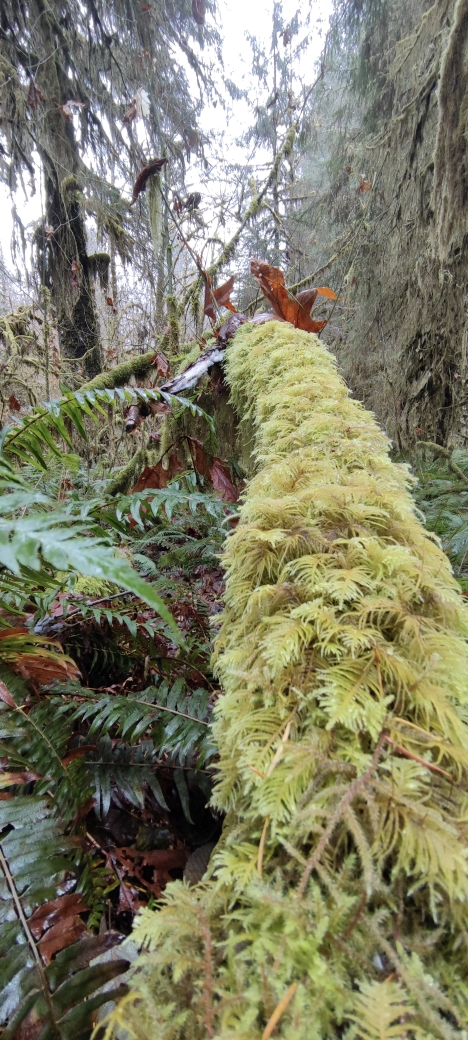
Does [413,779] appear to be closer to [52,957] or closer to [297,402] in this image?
[52,957]

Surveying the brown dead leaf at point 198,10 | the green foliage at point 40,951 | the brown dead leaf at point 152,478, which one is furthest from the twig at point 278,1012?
the brown dead leaf at point 198,10

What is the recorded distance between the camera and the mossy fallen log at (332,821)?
442mm

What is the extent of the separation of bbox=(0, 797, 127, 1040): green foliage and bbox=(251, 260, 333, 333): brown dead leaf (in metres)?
2.47

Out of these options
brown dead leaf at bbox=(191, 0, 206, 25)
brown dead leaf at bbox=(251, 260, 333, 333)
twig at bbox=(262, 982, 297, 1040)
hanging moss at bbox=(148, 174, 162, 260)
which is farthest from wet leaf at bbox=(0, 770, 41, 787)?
brown dead leaf at bbox=(191, 0, 206, 25)

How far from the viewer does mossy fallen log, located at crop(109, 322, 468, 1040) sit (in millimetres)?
442

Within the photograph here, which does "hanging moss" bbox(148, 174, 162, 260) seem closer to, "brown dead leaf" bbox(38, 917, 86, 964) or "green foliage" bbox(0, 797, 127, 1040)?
"green foliage" bbox(0, 797, 127, 1040)

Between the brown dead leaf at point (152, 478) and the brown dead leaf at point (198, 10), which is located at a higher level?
the brown dead leaf at point (198, 10)

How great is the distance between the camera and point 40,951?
2.81 ft

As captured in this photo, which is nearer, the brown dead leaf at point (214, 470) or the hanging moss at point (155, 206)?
the brown dead leaf at point (214, 470)

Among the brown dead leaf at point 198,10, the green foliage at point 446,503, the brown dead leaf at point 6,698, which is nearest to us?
the brown dead leaf at point 6,698

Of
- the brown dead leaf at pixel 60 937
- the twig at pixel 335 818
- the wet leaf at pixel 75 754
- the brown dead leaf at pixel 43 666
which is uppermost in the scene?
the twig at pixel 335 818

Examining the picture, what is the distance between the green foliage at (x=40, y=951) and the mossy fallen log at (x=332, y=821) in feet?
1.19

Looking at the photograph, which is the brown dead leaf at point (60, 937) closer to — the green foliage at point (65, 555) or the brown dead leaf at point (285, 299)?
the green foliage at point (65, 555)

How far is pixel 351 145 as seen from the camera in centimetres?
570
